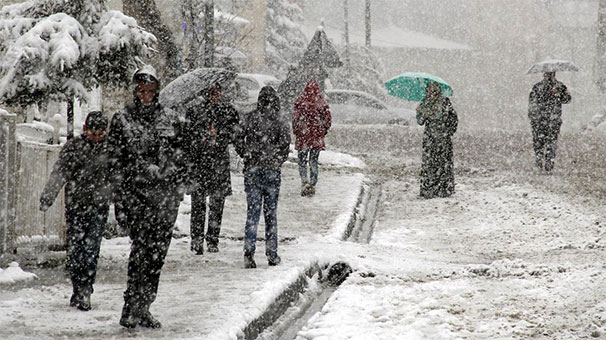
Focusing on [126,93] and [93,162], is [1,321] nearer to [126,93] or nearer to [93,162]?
[93,162]

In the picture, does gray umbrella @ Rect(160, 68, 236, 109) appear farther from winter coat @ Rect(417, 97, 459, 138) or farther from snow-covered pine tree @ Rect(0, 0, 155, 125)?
winter coat @ Rect(417, 97, 459, 138)

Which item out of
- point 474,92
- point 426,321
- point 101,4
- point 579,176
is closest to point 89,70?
point 101,4

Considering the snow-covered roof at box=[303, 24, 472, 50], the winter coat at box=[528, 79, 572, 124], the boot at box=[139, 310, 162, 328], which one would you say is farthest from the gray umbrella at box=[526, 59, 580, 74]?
the snow-covered roof at box=[303, 24, 472, 50]

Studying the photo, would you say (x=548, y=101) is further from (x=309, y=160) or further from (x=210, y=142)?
(x=210, y=142)

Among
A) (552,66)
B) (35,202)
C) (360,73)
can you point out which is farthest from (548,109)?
(360,73)

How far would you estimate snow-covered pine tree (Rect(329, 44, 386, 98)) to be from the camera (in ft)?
147

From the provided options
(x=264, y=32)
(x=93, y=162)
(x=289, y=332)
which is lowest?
(x=289, y=332)

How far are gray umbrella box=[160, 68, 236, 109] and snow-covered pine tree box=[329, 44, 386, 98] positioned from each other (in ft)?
114

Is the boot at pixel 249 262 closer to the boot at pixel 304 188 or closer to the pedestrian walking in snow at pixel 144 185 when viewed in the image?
the pedestrian walking in snow at pixel 144 185

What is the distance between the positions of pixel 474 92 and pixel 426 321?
158ft

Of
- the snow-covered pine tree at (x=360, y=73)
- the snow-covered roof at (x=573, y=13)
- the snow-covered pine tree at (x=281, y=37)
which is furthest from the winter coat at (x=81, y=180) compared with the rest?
the snow-covered roof at (x=573, y=13)

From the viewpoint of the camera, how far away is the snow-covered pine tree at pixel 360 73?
4475 centimetres

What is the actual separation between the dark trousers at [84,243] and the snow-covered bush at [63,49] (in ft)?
11.9

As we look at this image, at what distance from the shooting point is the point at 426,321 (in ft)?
22.8
